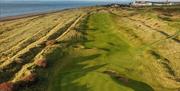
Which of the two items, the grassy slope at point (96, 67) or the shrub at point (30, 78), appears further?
the shrub at point (30, 78)

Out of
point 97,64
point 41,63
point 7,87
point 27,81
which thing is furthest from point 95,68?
point 7,87

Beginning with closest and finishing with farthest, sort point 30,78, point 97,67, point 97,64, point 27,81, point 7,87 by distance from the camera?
point 7,87
point 27,81
point 30,78
point 97,67
point 97,64

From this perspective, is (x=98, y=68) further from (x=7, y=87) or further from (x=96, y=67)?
(x=7, y=87)

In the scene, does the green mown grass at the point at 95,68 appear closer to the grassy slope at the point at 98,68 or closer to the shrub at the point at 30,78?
the grassy slope at the point at 98,68

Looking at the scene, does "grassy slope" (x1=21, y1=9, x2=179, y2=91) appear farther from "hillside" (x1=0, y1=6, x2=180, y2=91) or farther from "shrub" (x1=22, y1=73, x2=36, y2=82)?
"shrub" (x1=22, y1=73, x2=36, y2=82)

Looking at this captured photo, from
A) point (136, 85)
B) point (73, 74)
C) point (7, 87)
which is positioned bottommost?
point (136, 85)

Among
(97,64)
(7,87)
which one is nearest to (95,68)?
(97,64)

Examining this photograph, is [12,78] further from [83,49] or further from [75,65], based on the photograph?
[83,49]

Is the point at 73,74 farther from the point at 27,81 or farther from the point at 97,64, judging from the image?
the point at 27,81

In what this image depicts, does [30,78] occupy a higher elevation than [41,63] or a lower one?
higher

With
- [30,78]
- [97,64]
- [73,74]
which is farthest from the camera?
[97,64]

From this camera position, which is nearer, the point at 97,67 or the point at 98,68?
the point at 98,68

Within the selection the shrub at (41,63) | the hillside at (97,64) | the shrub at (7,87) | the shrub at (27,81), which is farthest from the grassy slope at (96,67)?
the shrub at (7,87)
